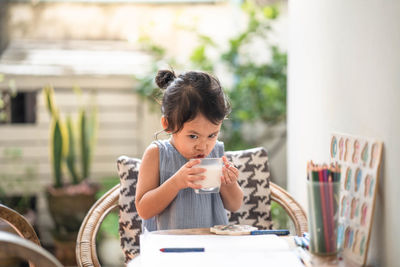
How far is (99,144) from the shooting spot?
4.41 meters

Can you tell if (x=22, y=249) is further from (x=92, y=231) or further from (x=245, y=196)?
(x=245, y=196)

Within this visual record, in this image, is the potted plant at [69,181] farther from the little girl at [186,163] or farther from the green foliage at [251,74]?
the little girl at [186,163]

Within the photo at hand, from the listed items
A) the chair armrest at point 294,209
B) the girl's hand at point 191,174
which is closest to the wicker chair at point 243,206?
the chair armrest at point 294,209

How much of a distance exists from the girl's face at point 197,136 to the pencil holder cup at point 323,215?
442mm

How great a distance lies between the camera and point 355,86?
57.3 inches

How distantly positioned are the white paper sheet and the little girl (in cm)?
17

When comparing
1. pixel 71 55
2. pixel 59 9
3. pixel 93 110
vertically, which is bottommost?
pixel 93 110

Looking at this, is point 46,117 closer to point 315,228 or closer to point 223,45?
point 223,45

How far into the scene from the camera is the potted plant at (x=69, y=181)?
384cm

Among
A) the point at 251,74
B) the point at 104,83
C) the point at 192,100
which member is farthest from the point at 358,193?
the point at 104,83

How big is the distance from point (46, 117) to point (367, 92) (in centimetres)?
340

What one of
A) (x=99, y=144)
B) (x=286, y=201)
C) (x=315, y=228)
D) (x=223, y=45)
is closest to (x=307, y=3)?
(x=286, y=201)

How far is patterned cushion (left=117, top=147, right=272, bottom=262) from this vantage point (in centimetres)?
187

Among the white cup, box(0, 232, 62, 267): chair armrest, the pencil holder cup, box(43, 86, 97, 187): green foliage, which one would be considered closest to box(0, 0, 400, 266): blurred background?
box(43, 86, 97, 187): green foliage
